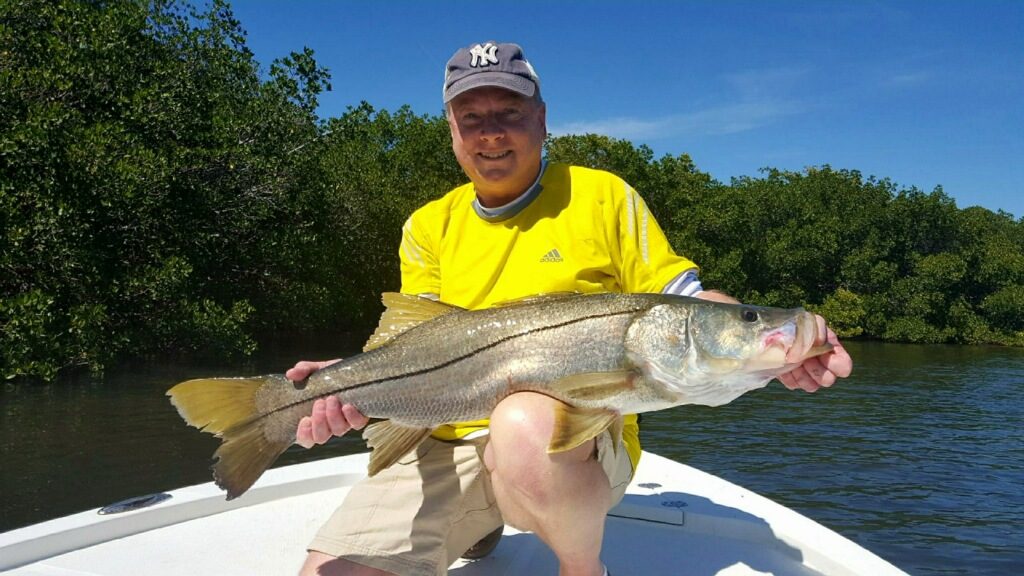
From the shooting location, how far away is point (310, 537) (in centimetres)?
345

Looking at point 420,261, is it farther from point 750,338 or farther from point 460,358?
point 750,338

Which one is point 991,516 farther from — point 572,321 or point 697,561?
point 572,321

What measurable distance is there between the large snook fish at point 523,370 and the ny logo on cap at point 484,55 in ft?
3.27

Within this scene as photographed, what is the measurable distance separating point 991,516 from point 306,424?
9.74 meters

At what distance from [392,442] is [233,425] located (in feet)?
1.93

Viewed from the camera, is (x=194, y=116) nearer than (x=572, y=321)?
No

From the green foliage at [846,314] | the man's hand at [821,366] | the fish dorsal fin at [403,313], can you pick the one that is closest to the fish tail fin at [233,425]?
the fish dorsal fin at [403,313]

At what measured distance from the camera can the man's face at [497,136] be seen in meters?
3.06

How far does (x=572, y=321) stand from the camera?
2477mm

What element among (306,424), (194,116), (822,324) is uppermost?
(194,116)

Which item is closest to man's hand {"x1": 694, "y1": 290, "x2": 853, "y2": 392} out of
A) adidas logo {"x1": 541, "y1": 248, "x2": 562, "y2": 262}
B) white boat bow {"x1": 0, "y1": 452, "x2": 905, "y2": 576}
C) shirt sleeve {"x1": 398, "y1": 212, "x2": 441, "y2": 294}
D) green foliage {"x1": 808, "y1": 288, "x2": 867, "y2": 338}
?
adidas logo {"x1": 541, "y1": 248, "x2": 562, "y2": 262}

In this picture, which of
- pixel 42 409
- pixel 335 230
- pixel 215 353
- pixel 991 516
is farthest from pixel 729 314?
pixel 335 230

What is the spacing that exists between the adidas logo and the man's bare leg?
70cm

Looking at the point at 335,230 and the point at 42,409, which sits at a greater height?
the point at 335,230
